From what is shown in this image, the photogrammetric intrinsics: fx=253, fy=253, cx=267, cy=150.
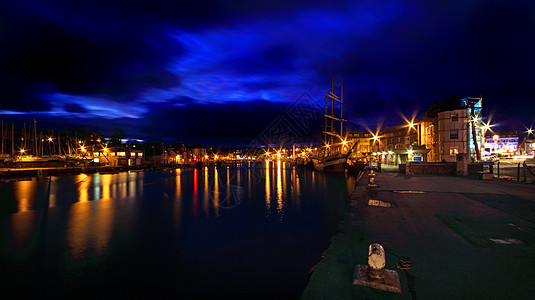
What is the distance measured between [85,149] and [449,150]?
425ft

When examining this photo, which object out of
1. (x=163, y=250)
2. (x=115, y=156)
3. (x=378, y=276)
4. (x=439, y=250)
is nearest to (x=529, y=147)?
(x=439, y=250)

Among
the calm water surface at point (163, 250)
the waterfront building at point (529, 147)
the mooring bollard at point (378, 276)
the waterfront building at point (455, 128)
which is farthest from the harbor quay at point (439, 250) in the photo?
the waterfront building at point (529, 147)

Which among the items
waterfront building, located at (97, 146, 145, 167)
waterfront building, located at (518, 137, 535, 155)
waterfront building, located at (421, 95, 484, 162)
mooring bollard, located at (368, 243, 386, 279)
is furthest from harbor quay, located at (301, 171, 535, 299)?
waterfront building, located at (97, 146, 145, 167)

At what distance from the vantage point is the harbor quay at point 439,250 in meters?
5.22

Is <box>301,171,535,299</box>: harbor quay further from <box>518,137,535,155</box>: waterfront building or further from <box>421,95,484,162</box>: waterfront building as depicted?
<box>518,137,535,155</box>: waterfront building

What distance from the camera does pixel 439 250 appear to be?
23.7 feet

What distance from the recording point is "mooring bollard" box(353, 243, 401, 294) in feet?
17.1

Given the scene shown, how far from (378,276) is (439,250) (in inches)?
123

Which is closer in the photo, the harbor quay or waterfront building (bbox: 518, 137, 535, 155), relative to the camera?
the harbor quay

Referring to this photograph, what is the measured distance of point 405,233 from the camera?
8.82 metres

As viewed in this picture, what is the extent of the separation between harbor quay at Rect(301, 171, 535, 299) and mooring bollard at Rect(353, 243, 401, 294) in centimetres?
11

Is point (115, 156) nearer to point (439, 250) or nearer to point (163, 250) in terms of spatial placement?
point (163, 250)

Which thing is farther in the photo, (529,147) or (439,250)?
(529,147)

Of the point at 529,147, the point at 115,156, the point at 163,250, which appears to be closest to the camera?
the point at 163,250
